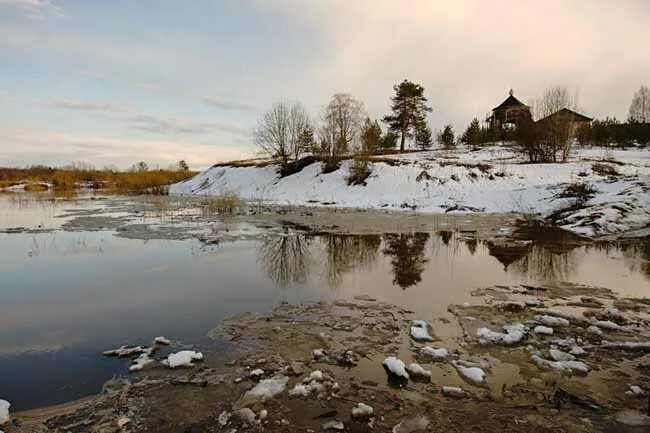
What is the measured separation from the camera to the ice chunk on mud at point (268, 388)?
3987 millimetres

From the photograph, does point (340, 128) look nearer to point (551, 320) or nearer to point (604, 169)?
point (604, 169)

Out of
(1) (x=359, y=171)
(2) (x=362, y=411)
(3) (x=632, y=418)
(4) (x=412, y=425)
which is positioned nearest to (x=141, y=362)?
(2) (x=362, y=411)

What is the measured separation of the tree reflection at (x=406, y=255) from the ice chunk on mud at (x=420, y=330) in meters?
2.13

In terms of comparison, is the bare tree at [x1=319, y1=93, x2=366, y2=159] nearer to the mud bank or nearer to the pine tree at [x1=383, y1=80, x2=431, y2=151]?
the pine tree at [x1=383, y1=80, x2=431, y2=151]

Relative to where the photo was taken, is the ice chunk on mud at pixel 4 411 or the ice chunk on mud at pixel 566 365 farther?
the ice chunk on mud at pixel 566 365

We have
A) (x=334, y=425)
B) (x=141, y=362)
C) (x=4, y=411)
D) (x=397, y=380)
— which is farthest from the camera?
(x=141, y=362)

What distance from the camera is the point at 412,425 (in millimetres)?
3496

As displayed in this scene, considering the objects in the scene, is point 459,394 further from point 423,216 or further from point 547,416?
point 423,216

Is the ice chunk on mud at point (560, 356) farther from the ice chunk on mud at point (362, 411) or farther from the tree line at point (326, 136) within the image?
the tree line at point (326, 136)

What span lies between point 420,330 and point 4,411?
4513mm

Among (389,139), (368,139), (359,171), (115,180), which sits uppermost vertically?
(389,139)

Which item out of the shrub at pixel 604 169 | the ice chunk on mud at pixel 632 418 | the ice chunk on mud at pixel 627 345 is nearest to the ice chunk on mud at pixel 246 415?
the ice chunk on mud at pixel 632 418

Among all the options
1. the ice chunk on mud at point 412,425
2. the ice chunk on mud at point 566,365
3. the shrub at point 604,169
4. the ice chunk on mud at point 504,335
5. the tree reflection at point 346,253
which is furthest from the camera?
the shrub at point 604,169

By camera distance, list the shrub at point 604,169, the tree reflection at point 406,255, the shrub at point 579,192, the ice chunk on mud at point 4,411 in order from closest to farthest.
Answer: the ice chunk on mud at point 4,411
the tree reflection at point 406,255
the shrub at point 579,192
the shrub at point 604,169
